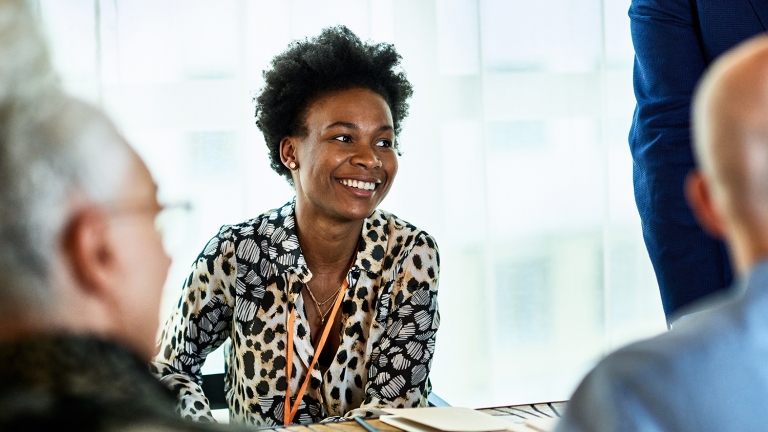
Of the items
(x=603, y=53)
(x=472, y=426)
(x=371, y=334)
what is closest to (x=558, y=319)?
(x=603, y=53)

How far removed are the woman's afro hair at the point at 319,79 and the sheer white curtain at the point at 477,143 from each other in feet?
2.07

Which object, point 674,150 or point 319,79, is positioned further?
point 319,79

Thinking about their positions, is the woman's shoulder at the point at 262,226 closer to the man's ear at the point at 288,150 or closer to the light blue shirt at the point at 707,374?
the man's ear at the point at 288,150

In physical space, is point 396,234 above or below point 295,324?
above

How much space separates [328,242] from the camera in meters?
2.32

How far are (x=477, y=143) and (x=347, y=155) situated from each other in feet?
4.39

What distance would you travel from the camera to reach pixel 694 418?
726 millimetres

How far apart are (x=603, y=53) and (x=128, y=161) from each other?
131 inches

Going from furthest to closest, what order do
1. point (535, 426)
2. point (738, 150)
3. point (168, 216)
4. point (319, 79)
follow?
point (319, 79) → point (535, 426) → point (738, 150) → point (168, 216)

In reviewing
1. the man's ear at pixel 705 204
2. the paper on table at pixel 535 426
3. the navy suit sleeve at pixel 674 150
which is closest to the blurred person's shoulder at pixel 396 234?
the navy suit sleeve at pixel 674 150

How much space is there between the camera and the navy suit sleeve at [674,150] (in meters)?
2.00

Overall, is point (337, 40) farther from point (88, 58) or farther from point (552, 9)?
point (552, 9)

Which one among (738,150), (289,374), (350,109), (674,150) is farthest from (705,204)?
(350,109)

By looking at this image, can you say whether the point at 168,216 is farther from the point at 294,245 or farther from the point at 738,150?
the point at 294,245
